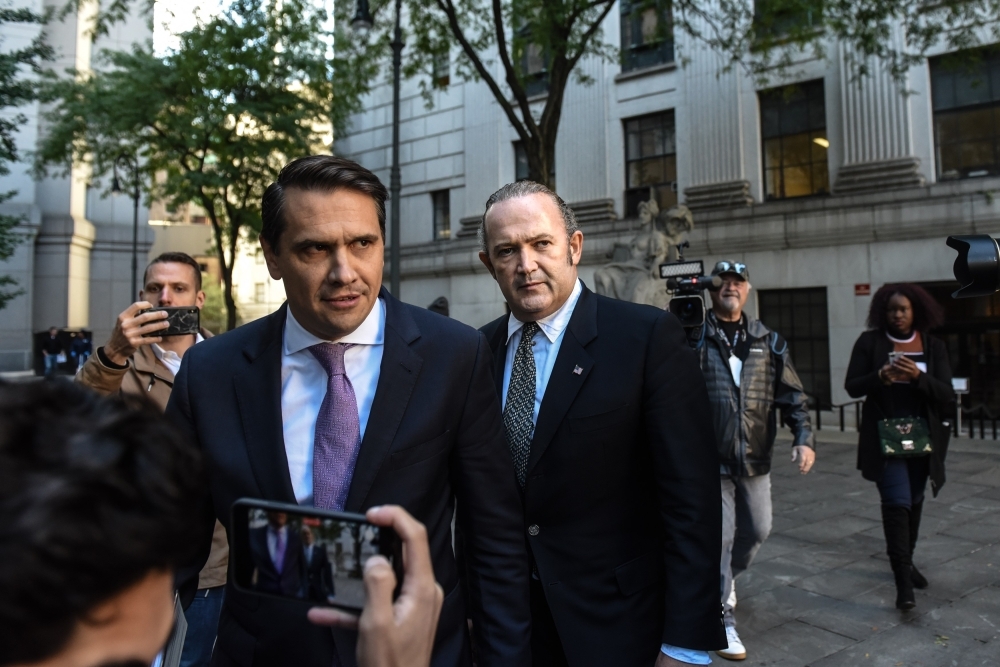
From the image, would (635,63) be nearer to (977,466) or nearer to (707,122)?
(707,122)

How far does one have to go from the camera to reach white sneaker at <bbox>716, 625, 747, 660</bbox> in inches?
174

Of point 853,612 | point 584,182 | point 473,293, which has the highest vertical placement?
point 584,182

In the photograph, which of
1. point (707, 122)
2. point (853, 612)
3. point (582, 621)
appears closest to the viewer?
point (582, 621)

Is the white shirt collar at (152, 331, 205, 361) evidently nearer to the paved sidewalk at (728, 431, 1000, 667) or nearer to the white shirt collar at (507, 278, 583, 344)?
the white shirt collar at (507, 278, 583, 344)

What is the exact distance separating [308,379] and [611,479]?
1.13m

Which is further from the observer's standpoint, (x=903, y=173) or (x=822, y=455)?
(x=903, y=173)

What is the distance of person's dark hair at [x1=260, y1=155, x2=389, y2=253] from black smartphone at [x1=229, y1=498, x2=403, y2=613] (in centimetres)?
104

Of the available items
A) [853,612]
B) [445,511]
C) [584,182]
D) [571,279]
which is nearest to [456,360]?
[445,511]

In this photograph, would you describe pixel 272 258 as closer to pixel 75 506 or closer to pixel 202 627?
pixel 75 506

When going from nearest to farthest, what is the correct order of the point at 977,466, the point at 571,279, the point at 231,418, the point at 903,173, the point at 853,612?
the point at 231,418 → the point at 571,279 → the point at 853,612 → the point at 977,466 → the point at 903,173

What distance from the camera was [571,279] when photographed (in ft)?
9.33

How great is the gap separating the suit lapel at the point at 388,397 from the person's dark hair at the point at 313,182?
0.33 m

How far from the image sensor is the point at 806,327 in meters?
16.9

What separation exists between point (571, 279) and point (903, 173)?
15.2 metres
